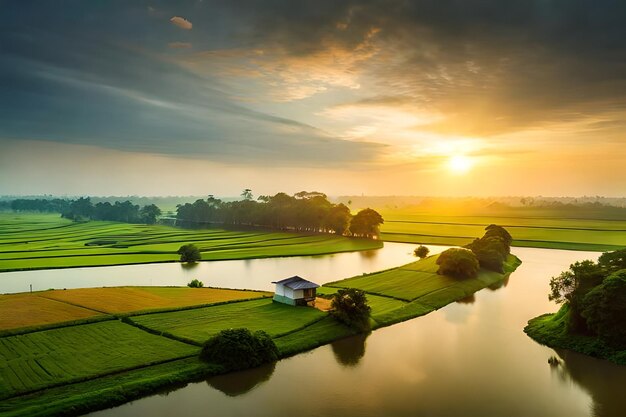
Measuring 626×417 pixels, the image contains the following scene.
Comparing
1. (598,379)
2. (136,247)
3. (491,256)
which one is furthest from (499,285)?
(136,247)

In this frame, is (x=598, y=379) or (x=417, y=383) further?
(x=598, y=379)

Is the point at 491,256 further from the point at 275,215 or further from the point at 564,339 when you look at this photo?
the point at 275,215

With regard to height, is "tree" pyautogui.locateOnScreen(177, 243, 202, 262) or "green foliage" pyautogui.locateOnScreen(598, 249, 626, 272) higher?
"green foliage" pyautogui.locateOnScreen(598, 249, 626, 272)

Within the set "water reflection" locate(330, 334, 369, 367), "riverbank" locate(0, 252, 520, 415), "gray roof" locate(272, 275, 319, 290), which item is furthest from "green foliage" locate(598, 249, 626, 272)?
"gray roof" locate(272, 275, 319, 290)

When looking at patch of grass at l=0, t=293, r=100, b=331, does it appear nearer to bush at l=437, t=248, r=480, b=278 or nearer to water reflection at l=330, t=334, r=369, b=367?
water reflection at l=330, t=334, r=369, b=367

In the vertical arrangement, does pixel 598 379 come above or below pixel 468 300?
below

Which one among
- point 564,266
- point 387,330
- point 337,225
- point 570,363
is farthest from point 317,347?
point 337,225

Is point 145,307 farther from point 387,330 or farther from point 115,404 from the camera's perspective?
point 387,330

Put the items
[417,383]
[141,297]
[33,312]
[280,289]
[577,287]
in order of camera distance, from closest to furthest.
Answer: [417,383], [577,287], [33,312], [280,289], [141,297]
